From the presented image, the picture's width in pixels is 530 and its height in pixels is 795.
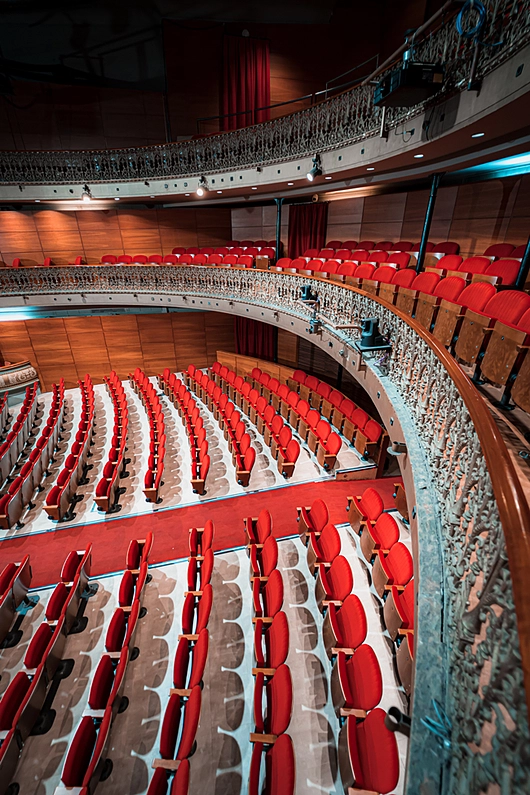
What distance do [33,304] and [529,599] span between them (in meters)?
11.0

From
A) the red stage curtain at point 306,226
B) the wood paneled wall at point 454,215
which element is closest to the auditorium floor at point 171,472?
the wood paneled wall at point 454,215

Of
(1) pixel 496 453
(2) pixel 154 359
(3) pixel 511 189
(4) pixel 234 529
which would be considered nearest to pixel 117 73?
(2) pixel 154 359

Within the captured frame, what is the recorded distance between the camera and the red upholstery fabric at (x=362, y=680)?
257cm

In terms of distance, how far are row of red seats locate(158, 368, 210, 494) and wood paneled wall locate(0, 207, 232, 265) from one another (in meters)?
4.15

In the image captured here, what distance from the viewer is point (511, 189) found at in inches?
197

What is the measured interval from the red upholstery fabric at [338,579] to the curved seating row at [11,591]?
330cm

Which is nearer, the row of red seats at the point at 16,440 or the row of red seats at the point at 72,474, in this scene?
the row of red seats at the point at 72,474

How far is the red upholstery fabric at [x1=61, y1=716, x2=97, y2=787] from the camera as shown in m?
2.50

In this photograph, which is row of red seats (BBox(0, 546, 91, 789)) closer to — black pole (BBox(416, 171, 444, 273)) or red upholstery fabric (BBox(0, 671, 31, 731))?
red upholstery fabric (BBox(0, 671, 31, 731))

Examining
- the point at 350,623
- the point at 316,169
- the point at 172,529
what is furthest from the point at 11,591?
the point at 316,169

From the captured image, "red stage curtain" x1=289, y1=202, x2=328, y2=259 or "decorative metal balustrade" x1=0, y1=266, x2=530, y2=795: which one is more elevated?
"red stage curtain" x1=289, y1=202, x2=328, y2=259

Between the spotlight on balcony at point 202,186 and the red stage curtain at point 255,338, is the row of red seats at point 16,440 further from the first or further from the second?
the spotlight on balcony at point 202,186

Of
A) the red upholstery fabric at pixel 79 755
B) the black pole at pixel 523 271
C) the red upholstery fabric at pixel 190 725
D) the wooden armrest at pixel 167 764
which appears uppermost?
the black pole at pixel 523 271

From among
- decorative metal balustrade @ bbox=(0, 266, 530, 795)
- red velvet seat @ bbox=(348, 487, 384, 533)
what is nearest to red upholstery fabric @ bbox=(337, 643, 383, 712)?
decorative metal balustrade @ bbox=(0, 266, 530, 795)
